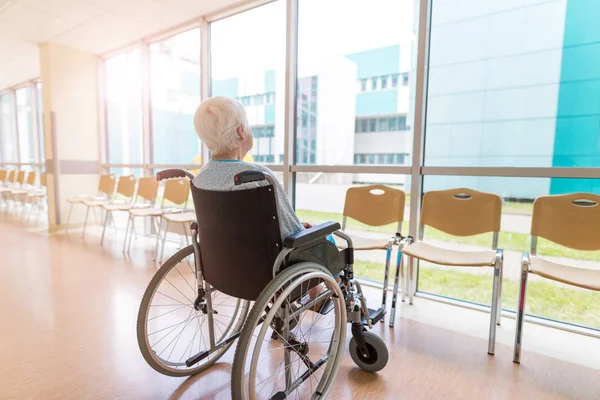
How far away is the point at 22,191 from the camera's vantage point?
20.3 feet

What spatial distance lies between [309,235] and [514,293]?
79.3 inches

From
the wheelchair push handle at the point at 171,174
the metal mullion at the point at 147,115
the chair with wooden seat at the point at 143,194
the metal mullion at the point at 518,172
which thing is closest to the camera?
the wheelchair push handle at the point at 171,174

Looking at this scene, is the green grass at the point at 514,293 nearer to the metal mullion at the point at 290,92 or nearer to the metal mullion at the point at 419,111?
the metal mullion at the point at 419,111

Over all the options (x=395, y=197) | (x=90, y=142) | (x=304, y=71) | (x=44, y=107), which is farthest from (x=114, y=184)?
(x=395, y=197)

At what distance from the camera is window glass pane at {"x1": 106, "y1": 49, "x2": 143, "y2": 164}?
4.89 meters

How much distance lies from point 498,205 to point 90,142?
558cm

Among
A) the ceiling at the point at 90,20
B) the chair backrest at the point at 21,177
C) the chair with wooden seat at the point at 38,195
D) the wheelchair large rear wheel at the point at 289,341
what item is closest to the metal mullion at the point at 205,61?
the ceiling at the point at 90,20

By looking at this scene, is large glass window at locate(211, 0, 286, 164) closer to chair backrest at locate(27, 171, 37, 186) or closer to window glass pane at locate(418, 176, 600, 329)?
window glass pane at locate(418, 176, 600, 329)

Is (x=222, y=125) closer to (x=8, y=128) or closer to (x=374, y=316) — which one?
(x=374, y=316)

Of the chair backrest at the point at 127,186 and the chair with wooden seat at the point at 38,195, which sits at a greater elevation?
the chair backrest at the point at 127,186

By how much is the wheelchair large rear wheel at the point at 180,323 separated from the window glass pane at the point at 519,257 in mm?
1491

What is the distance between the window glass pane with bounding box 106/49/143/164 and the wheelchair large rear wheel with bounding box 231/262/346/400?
4204 mm

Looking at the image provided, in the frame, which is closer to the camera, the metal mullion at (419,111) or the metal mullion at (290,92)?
the metal mullion at (419,111)

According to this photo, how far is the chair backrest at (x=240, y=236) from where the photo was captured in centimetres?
114
